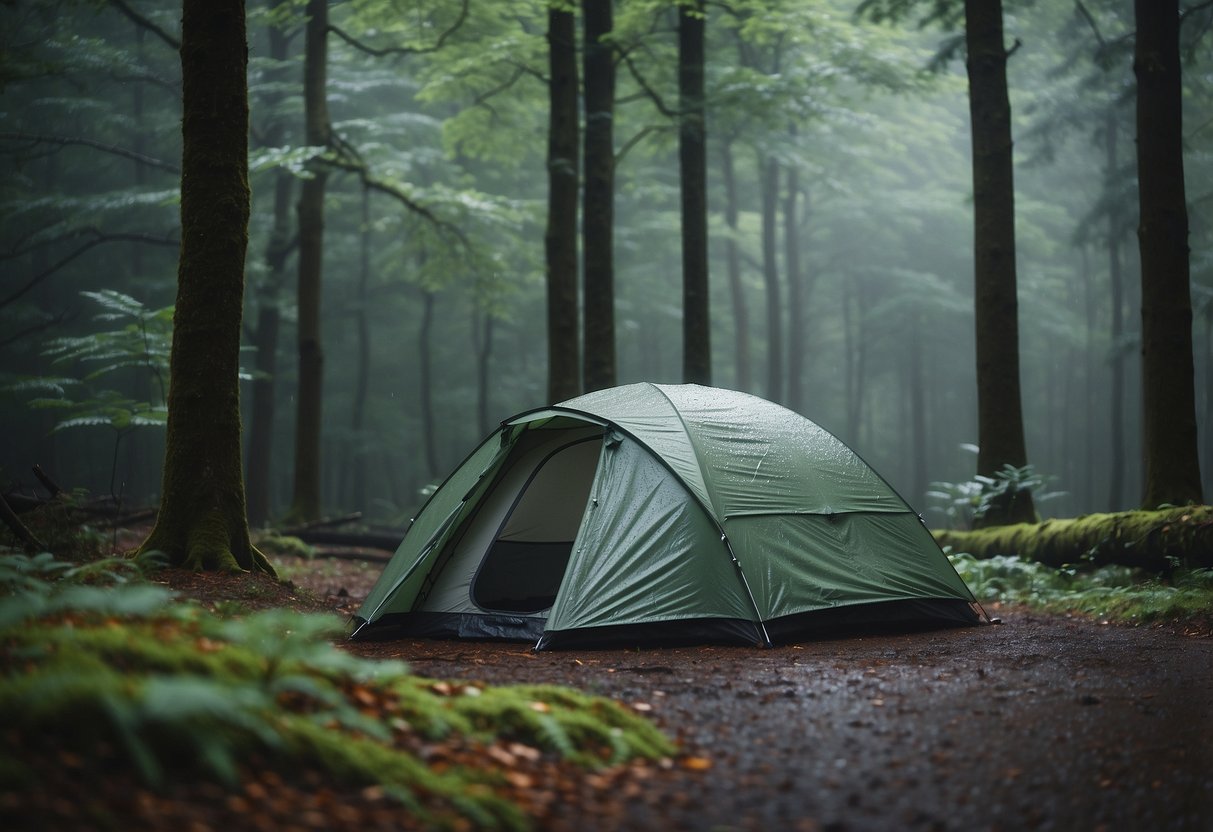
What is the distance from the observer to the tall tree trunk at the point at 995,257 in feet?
32.7

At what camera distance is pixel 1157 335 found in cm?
861

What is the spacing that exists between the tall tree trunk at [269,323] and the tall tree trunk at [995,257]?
37.5ft

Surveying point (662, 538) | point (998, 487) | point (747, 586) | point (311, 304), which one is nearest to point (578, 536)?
point (662, 538)

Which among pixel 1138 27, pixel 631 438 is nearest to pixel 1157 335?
pixel 1138 27

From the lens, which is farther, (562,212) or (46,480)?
(562,212)

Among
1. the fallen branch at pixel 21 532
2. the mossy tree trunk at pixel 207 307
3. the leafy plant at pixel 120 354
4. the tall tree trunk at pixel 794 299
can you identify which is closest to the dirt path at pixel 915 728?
the mossy tree trunk at pixel 207 307

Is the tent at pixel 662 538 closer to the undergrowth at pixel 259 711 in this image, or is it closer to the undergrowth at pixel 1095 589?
the undergrowth at pixel 1095 589

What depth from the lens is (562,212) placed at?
466 inches

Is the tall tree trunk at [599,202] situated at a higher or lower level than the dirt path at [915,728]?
higher

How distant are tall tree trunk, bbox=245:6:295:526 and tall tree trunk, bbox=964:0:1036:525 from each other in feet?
37.5

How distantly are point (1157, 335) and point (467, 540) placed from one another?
652cm

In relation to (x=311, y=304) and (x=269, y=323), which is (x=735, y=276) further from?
(x=311, y=304)

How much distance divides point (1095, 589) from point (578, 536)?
15.6 ft

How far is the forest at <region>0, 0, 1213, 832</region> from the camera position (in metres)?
2.94
